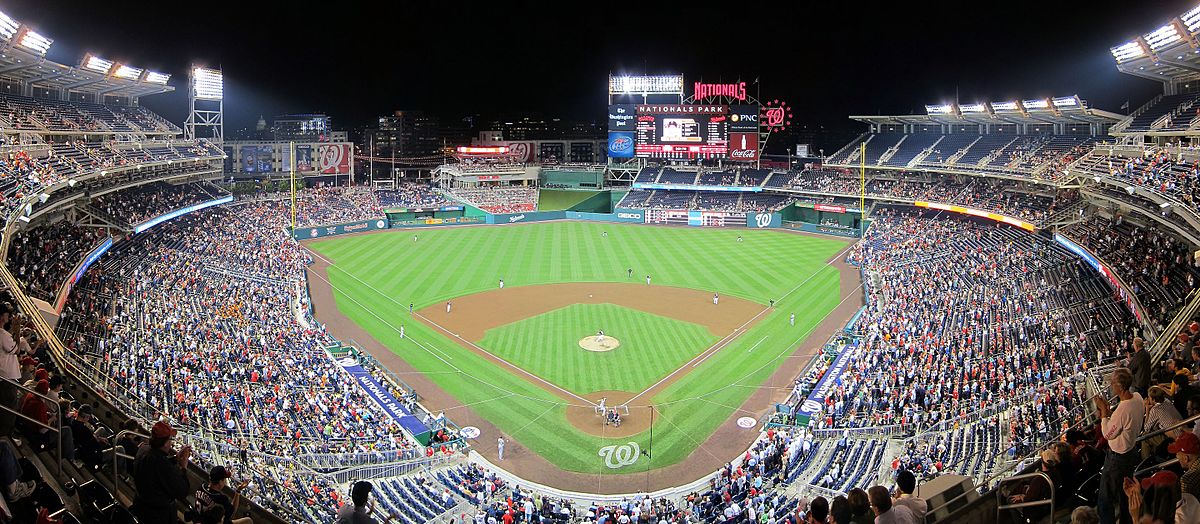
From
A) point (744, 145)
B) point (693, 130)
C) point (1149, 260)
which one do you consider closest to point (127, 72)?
point (693, 130)

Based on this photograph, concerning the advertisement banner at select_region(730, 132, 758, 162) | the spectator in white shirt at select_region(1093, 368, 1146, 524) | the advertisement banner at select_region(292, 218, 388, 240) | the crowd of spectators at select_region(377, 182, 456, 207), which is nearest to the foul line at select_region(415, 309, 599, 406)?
the spectator in white shirt at select_region(1093, 368, 1146, 524)

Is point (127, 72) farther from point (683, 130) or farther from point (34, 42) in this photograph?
point (683, 130)

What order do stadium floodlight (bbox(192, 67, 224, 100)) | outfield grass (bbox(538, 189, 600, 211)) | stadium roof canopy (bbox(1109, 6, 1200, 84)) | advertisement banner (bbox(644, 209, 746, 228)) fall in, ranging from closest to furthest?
1. stadium roof canopy (bbox(1109, 6, 1200, 84))
2. stadium floodlight (bbox(192, 67, 224, 100))
3. advertisement banner (bbox(644, 209, 746, 228))
4. outfield grass (bbox(538, 189, 600, 211))

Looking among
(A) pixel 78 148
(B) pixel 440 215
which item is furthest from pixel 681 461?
Result: (B) pixel 440 215

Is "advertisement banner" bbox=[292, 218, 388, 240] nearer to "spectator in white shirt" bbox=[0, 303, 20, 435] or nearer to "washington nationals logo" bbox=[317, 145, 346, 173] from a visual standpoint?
"washington nationals logo" bbox=[317, 145, 346, 173]

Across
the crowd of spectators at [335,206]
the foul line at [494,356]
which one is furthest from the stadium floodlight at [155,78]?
the foul line at [494,356]
